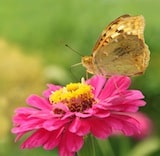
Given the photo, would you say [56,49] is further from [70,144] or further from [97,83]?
[70,144]

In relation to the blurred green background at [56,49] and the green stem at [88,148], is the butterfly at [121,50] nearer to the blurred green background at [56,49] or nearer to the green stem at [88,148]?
the green stem at [88,148]

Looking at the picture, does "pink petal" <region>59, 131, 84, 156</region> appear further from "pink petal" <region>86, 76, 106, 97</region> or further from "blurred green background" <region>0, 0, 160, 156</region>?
"blurred green background" <region>0, 0, 160, 156</region>

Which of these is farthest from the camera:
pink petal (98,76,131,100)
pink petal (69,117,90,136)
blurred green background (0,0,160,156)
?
blurred green background (0,0,160,156)

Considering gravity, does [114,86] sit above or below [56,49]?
below

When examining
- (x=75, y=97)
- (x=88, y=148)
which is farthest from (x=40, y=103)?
(x=88, y=148)

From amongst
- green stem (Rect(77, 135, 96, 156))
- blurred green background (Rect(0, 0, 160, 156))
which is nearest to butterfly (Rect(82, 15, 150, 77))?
green stem (Rect(77, 135, 96, 156))

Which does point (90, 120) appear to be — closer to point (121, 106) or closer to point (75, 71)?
point (121, 106)

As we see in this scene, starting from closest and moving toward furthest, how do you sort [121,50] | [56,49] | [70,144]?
[70,144] → [121,50] → [56,49]
